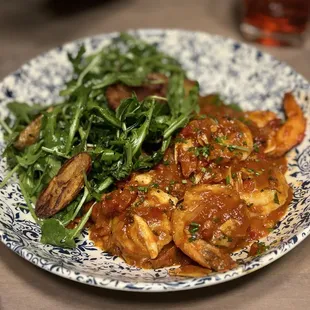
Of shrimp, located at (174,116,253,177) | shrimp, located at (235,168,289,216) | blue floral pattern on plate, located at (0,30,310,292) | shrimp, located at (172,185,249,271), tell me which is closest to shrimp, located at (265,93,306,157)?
blue floral pattern on plate, located at (0,30,310,292)

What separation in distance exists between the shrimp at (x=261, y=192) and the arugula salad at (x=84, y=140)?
51 cm

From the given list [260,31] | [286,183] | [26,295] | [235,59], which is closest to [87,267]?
[26,295]

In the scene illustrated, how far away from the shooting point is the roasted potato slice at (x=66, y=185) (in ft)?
9.70

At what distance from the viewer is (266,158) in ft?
11.1

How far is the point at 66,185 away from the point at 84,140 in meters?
0.34

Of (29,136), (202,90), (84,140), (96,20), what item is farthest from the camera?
(96,20)

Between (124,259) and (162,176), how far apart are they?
1.72 feet

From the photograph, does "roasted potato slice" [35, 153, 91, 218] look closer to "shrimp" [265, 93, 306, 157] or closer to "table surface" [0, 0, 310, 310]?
"table surface" [0, 0, 310, 310]

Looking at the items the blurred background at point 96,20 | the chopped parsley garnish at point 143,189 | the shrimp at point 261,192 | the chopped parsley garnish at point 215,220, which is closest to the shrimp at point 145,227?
the chopped parsley garnish at point 143,189

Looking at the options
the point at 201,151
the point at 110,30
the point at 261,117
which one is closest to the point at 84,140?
the point at 201,151

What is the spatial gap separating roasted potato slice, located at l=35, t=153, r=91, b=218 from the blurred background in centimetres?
220

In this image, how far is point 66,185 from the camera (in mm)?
2965

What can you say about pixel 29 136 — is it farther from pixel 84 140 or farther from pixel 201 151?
pixel 201 151

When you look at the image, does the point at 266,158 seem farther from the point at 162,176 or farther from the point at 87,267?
the point at 87,267
